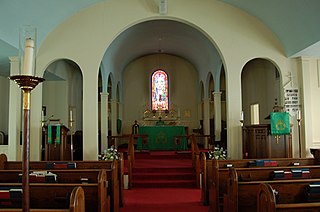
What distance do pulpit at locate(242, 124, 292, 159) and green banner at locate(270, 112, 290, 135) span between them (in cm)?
16

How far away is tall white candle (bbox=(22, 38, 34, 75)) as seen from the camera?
7.58ft

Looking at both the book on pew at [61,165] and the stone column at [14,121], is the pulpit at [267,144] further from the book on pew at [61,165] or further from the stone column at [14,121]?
the stone column at [14,121]

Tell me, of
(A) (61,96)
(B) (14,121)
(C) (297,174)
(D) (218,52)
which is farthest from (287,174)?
(A) (61,96)

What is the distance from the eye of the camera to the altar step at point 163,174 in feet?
28.1

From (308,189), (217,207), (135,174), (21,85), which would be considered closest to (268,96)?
(135,174)

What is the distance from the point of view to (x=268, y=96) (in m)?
13.0

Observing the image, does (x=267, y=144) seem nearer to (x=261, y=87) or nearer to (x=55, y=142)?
(x=55, y=142)

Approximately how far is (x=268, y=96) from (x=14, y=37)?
9.64 metres

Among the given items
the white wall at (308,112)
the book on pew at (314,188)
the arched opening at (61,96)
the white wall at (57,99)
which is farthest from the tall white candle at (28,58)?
the white wall at (57,99)

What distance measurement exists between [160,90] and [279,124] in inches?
398

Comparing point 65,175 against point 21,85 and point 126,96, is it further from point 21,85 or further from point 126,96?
point 126,96

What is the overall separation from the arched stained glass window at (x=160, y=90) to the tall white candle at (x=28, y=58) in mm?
14869

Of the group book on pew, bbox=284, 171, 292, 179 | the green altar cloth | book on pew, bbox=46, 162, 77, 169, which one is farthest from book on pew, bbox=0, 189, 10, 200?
the green altar cloth

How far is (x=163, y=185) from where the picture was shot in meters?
8.53
